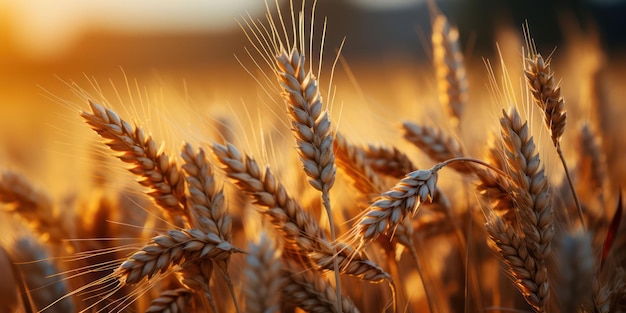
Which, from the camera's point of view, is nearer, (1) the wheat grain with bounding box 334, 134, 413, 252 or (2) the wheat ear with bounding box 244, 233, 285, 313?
(2) the wheat ear with bounding box 244, 233, 285, 313

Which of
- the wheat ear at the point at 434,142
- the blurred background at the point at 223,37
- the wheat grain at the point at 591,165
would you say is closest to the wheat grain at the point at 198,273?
the wheat ear at the point at 434,142

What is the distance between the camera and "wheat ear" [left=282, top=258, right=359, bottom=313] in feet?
4.26

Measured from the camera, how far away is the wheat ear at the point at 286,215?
1.27 metres

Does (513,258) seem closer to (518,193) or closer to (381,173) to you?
(518,193)

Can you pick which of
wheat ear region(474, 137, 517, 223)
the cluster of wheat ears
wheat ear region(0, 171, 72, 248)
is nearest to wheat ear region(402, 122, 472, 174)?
the cluster of wheat ears

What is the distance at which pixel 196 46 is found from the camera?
2941 centimetres

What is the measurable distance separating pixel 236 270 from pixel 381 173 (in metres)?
0.53

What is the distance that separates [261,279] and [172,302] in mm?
389

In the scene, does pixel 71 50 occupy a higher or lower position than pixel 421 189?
higher

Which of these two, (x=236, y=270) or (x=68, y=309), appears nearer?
(x=68, y=309)

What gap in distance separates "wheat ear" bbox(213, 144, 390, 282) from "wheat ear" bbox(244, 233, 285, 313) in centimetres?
24

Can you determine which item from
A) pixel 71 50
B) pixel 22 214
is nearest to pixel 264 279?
pixel 22 214

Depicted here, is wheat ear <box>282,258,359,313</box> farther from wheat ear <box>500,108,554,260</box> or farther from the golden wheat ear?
the golden wheat ear

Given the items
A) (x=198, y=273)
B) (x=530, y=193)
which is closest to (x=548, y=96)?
(x=530, y=193)
